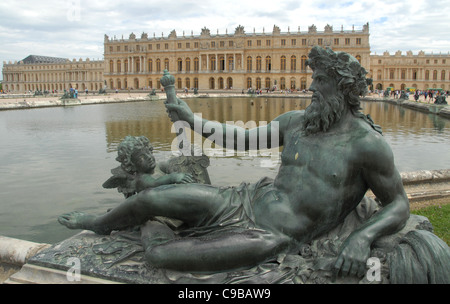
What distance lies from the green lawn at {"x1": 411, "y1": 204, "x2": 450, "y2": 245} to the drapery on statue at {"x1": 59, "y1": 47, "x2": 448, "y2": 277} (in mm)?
1808

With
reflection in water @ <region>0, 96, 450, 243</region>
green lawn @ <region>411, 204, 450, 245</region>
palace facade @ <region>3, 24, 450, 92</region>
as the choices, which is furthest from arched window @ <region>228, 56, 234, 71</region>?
green lawn @ <region>411, 204, 450, 245</region>

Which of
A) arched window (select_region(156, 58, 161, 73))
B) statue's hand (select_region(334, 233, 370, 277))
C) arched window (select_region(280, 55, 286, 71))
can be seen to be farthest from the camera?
arched window (select_region(156, 58, 161, 73))

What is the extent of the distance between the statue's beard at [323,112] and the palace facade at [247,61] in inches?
2572

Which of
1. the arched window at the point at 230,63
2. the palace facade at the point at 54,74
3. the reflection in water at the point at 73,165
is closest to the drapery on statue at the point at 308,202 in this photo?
the reflection in water at the point at 73,165

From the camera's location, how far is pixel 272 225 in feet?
7.08

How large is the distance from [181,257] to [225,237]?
25 centimetres

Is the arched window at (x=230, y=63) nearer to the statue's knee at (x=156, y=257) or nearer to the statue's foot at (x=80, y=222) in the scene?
the statue's foot at (x=80, y=222)

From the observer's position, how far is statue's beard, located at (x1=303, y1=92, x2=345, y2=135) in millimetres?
2178

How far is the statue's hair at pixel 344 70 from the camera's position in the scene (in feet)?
6.98

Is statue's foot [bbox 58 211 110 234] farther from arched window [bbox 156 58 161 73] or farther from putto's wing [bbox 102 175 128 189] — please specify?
arched window [bbox 156 58 161 73]

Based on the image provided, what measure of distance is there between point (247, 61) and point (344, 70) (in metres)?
70.1

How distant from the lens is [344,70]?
6.98 ft
